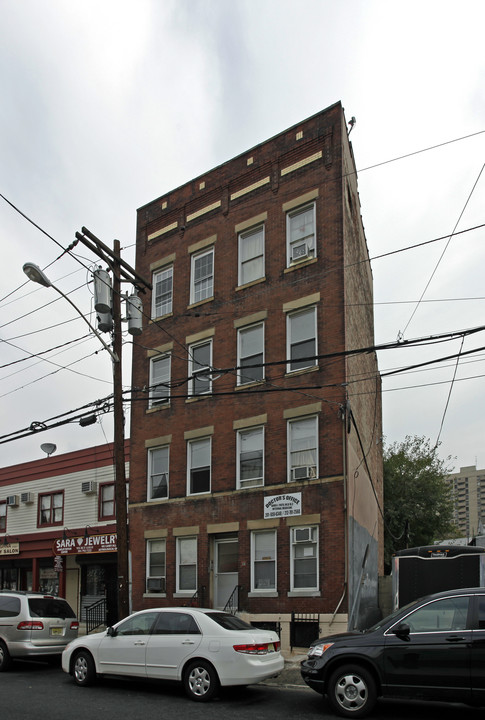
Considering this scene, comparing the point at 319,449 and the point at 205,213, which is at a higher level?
the point at 205,213

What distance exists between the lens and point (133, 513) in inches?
848

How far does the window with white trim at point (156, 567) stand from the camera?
20.1 meters

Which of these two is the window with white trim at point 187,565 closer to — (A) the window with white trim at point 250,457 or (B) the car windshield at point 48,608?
(A) the window with white trim at point 250,457

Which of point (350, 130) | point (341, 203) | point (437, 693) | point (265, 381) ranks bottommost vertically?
point (437, 693)

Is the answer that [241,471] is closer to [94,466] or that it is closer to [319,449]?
[319,449]

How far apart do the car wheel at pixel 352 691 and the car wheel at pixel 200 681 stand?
204cm

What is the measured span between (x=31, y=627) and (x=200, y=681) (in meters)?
5.30

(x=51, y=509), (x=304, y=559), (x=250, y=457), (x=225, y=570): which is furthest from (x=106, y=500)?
(x=304, y=559)

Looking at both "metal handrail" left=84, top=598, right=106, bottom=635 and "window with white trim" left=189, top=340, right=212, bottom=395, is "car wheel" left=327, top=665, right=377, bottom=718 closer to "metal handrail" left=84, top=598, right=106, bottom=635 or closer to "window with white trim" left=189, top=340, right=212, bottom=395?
"window with white trim" left=189, top=340, right=212, bottom=395

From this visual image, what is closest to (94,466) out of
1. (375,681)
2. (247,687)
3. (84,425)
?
(84,425)

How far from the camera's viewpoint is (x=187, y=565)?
1977 centimetres

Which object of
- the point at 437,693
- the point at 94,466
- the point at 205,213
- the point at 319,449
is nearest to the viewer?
the point at 437,693

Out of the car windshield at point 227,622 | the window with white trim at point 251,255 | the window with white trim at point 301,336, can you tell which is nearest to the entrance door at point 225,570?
the window with white trim at point 301,336

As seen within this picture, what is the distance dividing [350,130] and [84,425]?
483 inches
